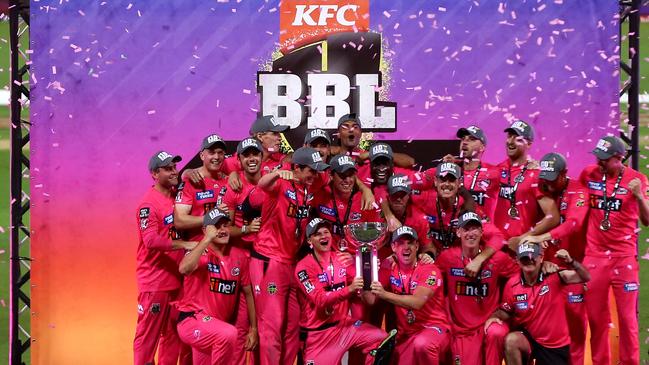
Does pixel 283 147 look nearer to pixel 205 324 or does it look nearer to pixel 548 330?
pixel 205 324

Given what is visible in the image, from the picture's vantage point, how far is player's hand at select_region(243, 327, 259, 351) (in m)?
8.38

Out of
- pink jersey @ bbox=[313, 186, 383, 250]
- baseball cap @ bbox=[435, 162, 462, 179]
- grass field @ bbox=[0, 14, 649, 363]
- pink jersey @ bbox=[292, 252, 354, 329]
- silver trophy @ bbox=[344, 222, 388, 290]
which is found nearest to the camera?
silver trophy @ bbox=[344, 222, 388, 290]

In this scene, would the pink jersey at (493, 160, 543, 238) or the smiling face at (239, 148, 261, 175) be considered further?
the pink jersey at (493, 160, 543, 238)

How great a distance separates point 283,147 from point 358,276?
178 cm

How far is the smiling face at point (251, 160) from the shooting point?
839 cm

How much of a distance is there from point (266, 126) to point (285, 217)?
834 millimetres

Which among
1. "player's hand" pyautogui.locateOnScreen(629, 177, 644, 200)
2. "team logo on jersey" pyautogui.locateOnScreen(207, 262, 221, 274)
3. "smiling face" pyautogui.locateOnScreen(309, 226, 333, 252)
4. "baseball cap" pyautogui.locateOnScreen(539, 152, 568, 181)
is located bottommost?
"team logo on jersey" pyautogui.locateOnScreen(207, 262, 221, 274)

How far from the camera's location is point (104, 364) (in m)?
9.27

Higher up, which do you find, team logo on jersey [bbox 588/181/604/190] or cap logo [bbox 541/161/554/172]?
cap logo [bbox 541/161/554/172]

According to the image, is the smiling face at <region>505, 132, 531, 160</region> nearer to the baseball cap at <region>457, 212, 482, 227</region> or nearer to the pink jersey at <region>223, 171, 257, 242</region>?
the baseball cap at <region>457, 212, 482, 227</region>

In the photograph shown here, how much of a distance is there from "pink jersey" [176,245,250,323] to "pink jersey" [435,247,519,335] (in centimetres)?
167

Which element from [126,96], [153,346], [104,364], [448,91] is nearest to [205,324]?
[153,346]

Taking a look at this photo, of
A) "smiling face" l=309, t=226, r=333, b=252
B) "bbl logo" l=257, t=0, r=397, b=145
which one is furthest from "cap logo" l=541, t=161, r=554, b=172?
"smiling face" l=309, t=226, r=333, b=252

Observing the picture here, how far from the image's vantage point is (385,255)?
834cm
